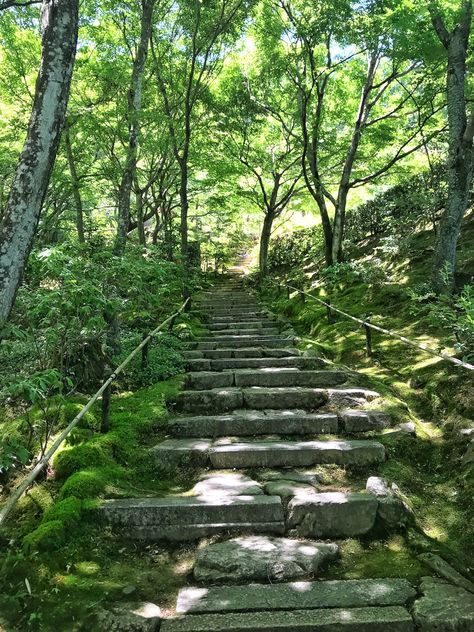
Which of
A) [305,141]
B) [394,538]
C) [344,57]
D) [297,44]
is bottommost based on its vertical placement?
[394,538]

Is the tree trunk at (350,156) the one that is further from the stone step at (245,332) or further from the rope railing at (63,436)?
the rope railing at (63,436)

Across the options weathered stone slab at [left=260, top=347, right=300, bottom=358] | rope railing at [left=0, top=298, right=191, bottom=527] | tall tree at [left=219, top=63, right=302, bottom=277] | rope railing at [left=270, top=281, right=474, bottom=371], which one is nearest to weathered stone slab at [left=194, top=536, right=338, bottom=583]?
rope railing at [left=0, top=298, right=191, bottom=527]

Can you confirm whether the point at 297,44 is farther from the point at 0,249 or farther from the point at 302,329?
the point at 0,249

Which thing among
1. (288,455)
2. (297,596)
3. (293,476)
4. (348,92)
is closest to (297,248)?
(348,92)

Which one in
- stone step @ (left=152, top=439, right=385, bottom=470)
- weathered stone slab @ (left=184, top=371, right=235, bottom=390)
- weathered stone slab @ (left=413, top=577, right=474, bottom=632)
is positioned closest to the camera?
Answer: weathered stone slab @ (left=413, top=577, right=474, bottom=632)

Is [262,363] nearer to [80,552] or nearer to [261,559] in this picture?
[261,559]

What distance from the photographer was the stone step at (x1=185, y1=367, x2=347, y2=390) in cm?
590

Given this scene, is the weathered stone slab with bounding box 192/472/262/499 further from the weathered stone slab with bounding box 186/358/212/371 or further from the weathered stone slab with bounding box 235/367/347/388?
the weathered stone slab with bounding box 186/358/212/371

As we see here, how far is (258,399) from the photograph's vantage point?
209 inches

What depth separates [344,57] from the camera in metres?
11.0

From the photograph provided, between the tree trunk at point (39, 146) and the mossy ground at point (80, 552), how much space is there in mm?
1429

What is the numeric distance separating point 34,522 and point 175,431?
5.80 ft

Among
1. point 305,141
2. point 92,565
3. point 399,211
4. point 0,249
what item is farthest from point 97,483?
point 399,211

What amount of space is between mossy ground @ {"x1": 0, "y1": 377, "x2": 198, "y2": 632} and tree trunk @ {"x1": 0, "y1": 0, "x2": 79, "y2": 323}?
4.69ft
